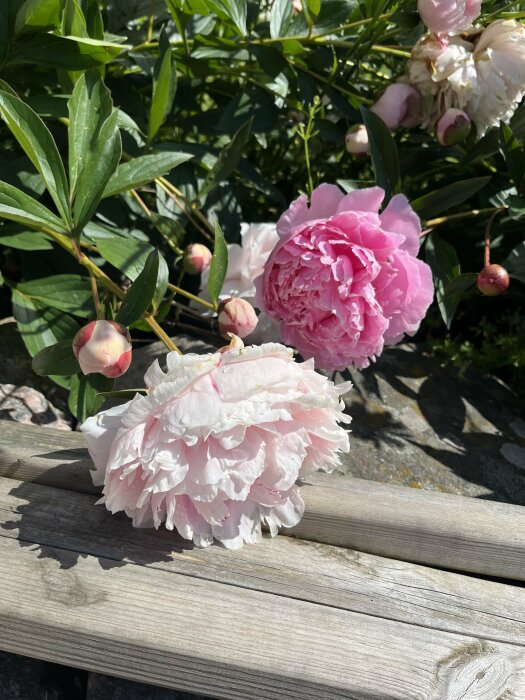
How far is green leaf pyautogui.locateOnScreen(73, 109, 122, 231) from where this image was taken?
93 cm

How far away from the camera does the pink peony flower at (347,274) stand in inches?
38.2

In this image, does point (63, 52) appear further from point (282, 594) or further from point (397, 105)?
point (282, 594)

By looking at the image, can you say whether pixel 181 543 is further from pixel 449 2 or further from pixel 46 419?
pixel 449 2

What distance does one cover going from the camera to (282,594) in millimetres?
883

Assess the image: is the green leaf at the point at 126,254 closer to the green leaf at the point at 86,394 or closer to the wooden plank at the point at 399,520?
the green leaf at the point at 86,394

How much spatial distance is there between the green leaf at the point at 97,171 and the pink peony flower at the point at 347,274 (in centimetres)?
24

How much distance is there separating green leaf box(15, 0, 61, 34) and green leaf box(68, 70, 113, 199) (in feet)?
0.37

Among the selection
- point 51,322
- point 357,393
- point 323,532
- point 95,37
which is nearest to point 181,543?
point 323,532

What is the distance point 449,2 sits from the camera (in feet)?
3.48

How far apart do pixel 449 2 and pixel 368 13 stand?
0.60ft

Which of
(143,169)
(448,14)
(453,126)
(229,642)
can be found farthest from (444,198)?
(229,642)

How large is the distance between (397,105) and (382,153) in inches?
3.2

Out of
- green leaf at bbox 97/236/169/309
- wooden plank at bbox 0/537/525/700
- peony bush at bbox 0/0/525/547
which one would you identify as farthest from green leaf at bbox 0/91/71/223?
wooden plank at bbox 0/537/525/700

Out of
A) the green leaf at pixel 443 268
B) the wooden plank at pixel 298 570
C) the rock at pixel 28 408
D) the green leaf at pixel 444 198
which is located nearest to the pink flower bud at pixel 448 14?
the green leaf at pixel 444 198
